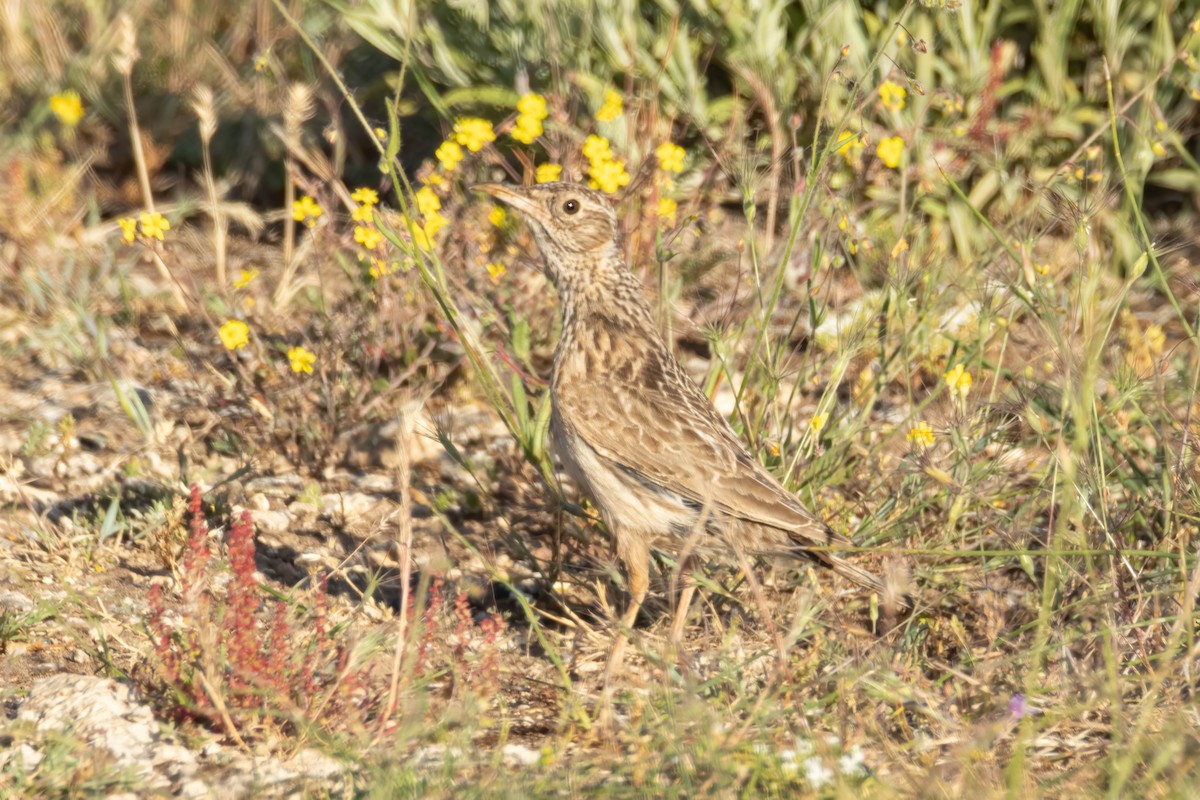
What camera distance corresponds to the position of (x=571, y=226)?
16.7 ft

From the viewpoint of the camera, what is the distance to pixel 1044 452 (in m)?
5.34

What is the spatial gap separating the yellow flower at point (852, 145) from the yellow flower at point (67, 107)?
431 cm

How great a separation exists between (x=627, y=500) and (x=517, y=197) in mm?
1248

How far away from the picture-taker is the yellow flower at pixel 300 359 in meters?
5.38

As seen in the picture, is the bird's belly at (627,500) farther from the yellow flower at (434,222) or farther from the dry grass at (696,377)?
the yellow flower at (434,222)

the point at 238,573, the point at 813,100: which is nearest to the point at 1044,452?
the point at 813,100

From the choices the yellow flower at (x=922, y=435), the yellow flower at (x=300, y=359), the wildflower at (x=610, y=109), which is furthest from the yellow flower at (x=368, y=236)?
the yellow flower at (x=922, y=435)

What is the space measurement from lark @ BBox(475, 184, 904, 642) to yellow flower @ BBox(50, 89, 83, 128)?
352 cm

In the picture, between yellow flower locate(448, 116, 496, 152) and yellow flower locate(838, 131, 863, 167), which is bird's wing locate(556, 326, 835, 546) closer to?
yellow flower locate(838, 131, 863, 167)

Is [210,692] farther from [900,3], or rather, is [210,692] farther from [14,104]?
[14,104]

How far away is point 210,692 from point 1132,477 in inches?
121

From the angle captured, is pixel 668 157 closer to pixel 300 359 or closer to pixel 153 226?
pixel 300 359

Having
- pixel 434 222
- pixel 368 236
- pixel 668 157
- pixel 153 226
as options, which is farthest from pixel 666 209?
pixel 153 226

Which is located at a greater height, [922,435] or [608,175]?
[608,175]
